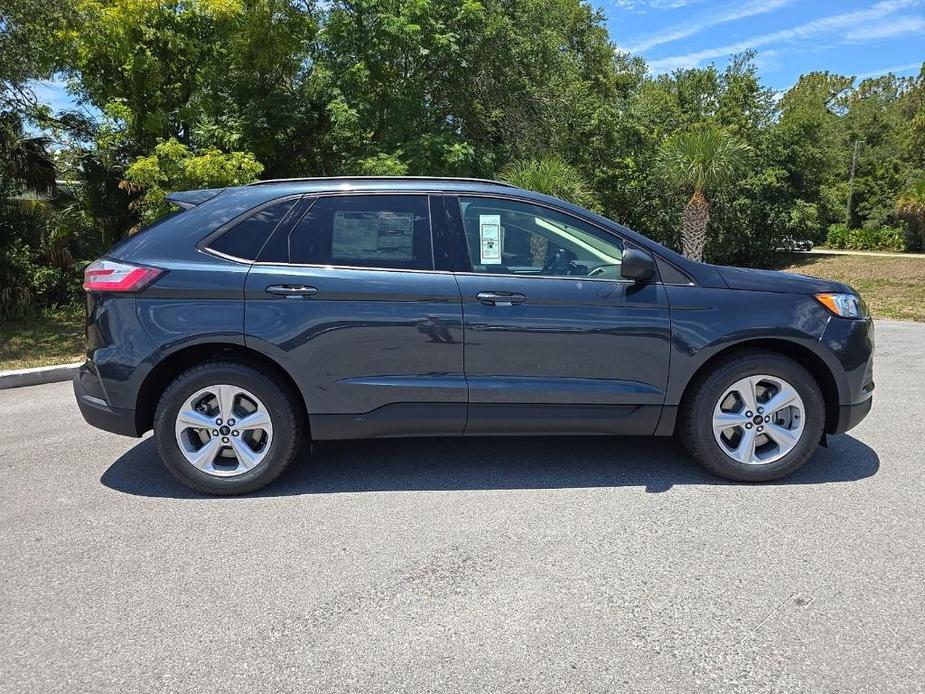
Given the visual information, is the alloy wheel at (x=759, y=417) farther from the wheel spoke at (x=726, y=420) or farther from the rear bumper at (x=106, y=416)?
the rear bumper at (x=106, y=416)

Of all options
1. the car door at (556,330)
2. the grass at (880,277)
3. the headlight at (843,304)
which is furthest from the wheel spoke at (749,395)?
the grass at (880,277)

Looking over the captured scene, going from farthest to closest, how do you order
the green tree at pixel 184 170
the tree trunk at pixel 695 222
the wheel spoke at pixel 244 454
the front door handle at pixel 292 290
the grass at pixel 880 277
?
the tree trunk at pixel 695 222 → the grass at pixel 880 277 → the green tree at pixel 184 170 → the wheel spoke at pixel 244 454 → the front door handle at pixel 292 290

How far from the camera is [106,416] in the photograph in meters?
3.92

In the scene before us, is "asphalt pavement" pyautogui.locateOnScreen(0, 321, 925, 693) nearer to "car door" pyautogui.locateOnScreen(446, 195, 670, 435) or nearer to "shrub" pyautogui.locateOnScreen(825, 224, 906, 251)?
"car door" pyautogui.locateOnScreen(446, 195, 670, 435)

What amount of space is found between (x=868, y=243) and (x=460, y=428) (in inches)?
1271

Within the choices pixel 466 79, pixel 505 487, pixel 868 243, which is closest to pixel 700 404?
pixel 505 487

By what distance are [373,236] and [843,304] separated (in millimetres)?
2853

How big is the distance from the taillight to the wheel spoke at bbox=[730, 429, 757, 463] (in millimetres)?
3506

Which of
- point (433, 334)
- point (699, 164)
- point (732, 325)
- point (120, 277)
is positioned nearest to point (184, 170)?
point (120, 277)

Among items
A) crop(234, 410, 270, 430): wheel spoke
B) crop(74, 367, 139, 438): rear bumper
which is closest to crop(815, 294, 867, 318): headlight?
crop(234, 410, 270, 430): wheel spoke

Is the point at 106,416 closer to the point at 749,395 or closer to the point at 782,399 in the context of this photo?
the point at 749,395

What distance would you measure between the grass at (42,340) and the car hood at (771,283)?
7257mm

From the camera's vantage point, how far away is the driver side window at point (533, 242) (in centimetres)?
396

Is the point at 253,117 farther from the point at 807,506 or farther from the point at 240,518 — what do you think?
the point at 807,506
